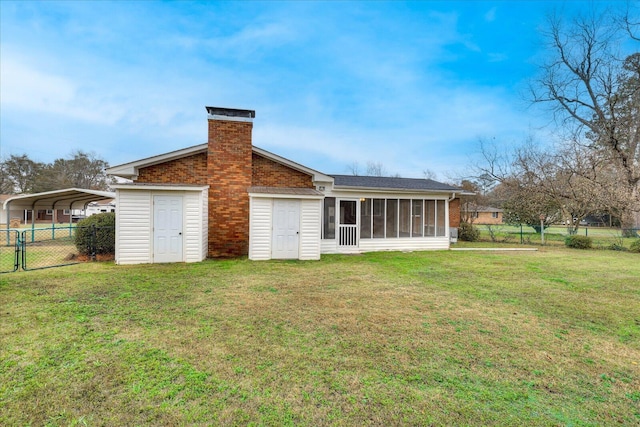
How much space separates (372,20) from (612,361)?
1399 cm

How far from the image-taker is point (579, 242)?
1388cm

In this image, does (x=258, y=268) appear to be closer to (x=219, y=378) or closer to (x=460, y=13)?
(x=219, y=378)

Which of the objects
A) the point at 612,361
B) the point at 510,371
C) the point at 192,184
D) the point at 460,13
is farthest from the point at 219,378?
the point at 460,13

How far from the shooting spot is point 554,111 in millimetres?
19531

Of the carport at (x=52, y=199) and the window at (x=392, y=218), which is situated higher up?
the carport at (x=52, y=199)

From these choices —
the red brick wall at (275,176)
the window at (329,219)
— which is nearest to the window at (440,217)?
the window at (329,219)

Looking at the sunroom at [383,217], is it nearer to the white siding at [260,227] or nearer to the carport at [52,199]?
the white siding at [260,227]

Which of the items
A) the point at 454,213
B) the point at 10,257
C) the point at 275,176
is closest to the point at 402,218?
the point at 275,176

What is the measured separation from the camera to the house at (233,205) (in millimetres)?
8273

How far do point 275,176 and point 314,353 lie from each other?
7.60 meters

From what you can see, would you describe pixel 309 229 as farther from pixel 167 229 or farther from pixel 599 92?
pixel 599 92

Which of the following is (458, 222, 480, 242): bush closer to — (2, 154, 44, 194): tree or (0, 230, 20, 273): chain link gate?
(0, 230, 20, 273): chain link gate

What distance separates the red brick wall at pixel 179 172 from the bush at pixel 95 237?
6.04 feet

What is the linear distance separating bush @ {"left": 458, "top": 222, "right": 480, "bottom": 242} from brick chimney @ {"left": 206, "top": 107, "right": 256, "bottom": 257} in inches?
505
